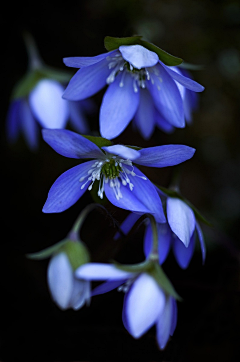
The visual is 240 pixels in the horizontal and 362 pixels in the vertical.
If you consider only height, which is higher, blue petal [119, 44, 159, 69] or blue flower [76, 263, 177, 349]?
blue petal [119, 44, 159, 69]

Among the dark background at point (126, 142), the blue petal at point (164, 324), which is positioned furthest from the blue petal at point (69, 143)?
the dark background at point (126, 142)

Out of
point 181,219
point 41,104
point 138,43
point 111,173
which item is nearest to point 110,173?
point 111,173

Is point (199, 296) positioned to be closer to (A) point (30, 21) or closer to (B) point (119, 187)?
(B) point (119, 187)

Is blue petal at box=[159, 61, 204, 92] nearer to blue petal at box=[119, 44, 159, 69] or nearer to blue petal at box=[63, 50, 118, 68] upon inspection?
blue petal at box=[119, 44, 159, 69]

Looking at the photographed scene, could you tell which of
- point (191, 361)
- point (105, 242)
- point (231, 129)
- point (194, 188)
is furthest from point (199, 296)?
point (231, 129)

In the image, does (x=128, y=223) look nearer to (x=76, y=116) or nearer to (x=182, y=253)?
(x=182, y=253)

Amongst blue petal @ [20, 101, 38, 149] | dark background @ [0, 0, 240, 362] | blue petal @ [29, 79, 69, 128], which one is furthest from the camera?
dark background @ [0, 0, 240, 362]

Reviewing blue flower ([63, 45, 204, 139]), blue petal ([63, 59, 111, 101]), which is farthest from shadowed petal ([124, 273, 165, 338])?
blue petal ([63, 59, 111, 101])
